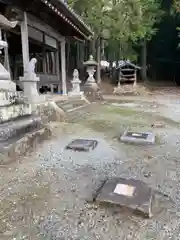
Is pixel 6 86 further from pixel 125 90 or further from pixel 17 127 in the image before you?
pixel 125 90

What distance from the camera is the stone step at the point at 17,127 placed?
3080mm

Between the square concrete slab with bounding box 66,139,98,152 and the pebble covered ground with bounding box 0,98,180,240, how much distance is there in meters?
0.11

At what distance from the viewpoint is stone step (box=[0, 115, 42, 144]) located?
308cm

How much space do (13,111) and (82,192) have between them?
181 centimetres

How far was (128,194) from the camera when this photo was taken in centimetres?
212

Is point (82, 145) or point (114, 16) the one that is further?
point (114, 16)

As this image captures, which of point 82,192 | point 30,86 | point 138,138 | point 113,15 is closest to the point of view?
point 82,192

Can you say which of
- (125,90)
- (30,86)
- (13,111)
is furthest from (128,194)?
(125,90)

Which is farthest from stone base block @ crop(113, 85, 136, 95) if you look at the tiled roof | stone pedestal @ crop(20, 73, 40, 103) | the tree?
stone pedestal @ crop(20, 73, 40, 103)

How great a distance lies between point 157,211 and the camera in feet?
6.45

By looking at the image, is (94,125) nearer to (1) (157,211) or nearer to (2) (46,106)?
(2) (46,106)

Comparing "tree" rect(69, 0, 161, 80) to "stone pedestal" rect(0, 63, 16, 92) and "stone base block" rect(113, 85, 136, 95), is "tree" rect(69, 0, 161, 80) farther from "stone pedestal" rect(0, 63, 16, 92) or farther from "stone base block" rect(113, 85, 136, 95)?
"stone pedestal" rect(0, 63, 16, 92)

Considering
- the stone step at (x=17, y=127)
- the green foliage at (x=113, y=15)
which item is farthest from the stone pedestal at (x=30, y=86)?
the green foliage at (x=113, y=15)

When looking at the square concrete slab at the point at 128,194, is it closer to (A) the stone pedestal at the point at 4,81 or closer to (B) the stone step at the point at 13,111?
(B) the stone step at the point at 13,111
